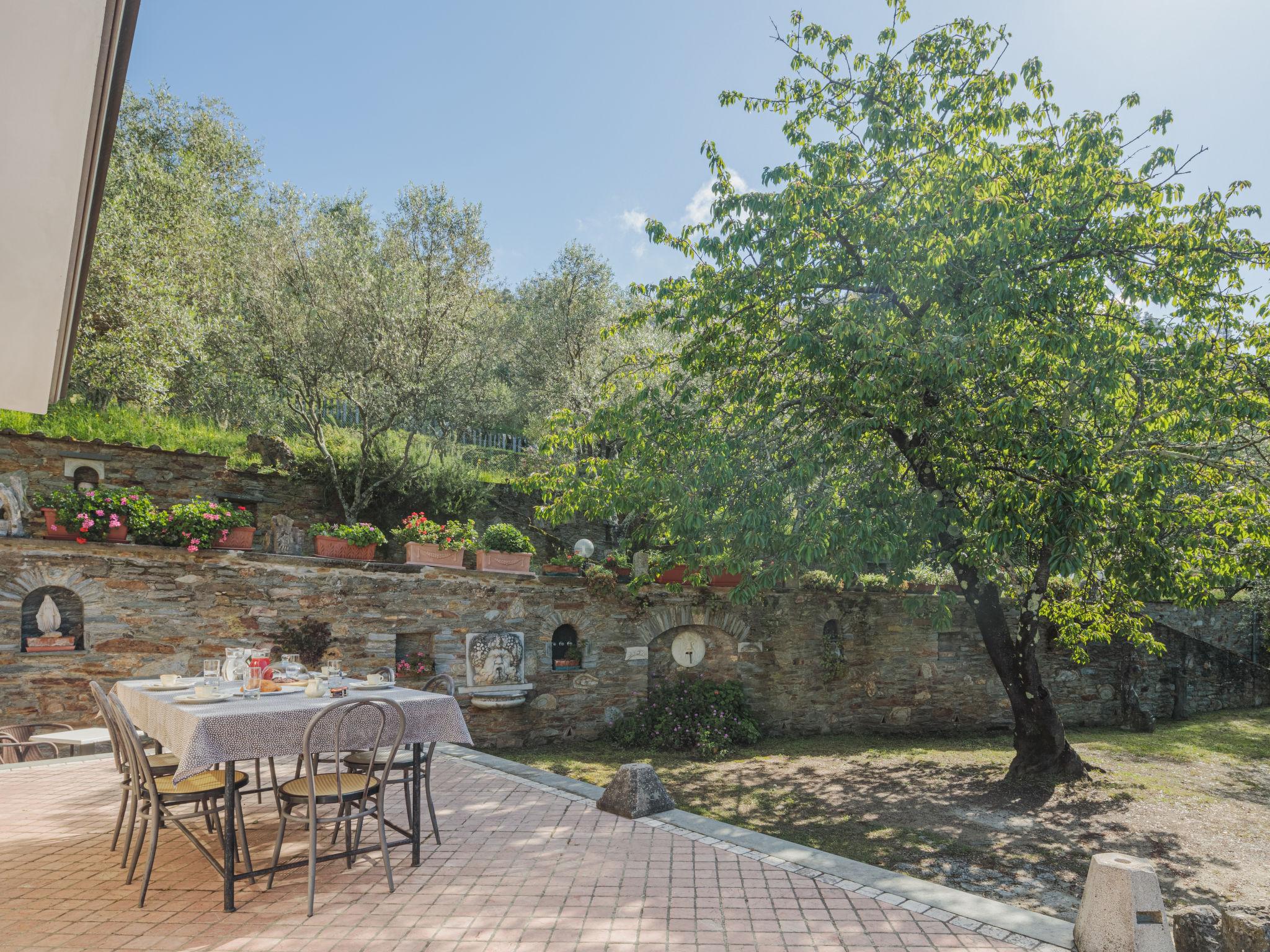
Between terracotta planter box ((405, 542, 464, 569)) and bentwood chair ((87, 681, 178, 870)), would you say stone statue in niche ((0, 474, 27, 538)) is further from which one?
bentwood chair ((87, 681, 178, 870))

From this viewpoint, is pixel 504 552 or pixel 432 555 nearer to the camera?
pixel 432 555

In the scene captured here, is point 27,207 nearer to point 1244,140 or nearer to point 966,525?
point 966,525

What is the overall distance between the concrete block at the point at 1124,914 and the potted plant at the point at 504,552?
736 centimetres

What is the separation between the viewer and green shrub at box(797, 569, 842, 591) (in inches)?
446

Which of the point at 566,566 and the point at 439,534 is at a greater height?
the point at 439,534

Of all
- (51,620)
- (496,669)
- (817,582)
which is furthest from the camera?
(817,582)

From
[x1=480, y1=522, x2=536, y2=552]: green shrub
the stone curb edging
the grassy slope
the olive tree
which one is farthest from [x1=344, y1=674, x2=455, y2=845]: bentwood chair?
the olive tree

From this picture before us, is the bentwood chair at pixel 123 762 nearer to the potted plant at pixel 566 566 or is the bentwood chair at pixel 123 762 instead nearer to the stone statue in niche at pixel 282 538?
the stone statue in niche at pixel 282 538

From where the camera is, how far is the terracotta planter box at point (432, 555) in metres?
9.16

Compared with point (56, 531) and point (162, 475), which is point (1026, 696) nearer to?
point (56, 531)

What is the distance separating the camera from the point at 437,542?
9469 mm

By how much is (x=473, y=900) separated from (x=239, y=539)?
18.4 ft

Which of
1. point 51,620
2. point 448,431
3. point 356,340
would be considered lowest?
point 51,620

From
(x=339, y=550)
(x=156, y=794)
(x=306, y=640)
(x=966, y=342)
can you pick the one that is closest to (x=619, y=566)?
(x=339, y=550)
